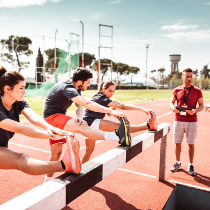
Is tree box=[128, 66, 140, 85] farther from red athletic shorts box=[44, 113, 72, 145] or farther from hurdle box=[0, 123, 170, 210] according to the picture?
hurdle box=[0, 123, 170, 210]

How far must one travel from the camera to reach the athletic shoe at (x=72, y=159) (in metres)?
1.42

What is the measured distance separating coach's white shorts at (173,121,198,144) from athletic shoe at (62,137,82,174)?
3132 millimetres

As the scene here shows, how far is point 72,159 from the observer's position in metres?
1.47

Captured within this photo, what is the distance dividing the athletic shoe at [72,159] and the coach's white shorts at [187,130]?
3.13m

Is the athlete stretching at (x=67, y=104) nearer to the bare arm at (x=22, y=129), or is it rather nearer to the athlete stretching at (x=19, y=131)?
the athlete stretching at (x=19, y=131)

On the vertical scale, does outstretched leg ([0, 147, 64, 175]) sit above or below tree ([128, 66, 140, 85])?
below

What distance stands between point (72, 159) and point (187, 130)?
3299mm

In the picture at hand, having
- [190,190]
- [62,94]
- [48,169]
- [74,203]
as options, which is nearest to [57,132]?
[48,169]

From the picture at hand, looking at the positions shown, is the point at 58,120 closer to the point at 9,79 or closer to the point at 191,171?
the point at 9,79

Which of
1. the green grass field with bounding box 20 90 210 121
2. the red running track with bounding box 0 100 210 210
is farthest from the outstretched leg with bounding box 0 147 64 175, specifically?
the green grass field with bounding box 20 90 210 121

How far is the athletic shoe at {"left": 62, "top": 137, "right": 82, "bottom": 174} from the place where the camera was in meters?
1.42

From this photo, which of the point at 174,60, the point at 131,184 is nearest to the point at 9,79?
the point at 131,184

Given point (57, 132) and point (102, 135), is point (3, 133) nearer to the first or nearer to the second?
point (57, 132)

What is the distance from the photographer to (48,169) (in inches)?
66.2
